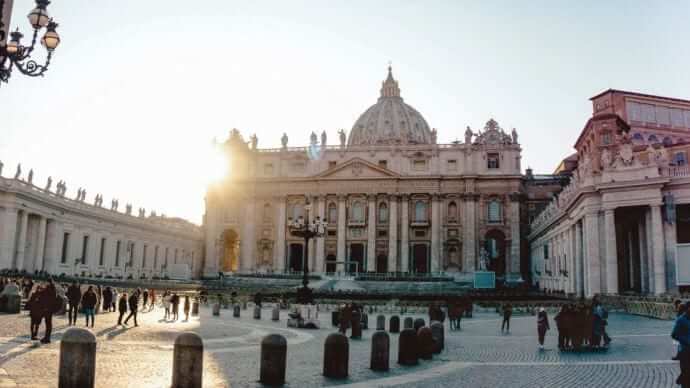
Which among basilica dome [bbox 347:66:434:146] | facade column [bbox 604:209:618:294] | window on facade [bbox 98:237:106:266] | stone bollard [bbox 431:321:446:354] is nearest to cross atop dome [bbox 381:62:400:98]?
basilica dome [bbox 347:66:434:146]

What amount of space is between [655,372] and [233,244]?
7261 centimetres

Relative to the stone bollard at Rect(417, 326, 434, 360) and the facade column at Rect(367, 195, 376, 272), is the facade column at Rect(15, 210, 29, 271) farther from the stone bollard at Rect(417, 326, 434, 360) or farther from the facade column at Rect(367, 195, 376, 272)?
the stone bollard at Rect(417, 326, 434, 360)

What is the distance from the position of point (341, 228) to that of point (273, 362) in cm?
6141

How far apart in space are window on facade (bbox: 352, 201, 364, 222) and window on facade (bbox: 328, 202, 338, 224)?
7.33 feet

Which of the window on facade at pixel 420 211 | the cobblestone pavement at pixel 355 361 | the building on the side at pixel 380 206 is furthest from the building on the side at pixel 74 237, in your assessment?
the cobblestone pavement at pixel 355 361

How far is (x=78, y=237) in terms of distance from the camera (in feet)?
203

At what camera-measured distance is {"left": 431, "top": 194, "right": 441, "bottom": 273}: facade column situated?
227ft

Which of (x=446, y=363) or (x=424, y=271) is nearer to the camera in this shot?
(x=446, y=363)

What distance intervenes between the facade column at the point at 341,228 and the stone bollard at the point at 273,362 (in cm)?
6050

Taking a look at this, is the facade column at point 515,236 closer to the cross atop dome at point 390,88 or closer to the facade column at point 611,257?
the facade column at point 611,257

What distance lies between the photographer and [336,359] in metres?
11.9

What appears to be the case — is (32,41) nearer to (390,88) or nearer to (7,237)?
(7,237)

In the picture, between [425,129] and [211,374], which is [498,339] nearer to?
[211,374]

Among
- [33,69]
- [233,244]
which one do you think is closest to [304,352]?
[33,69]
